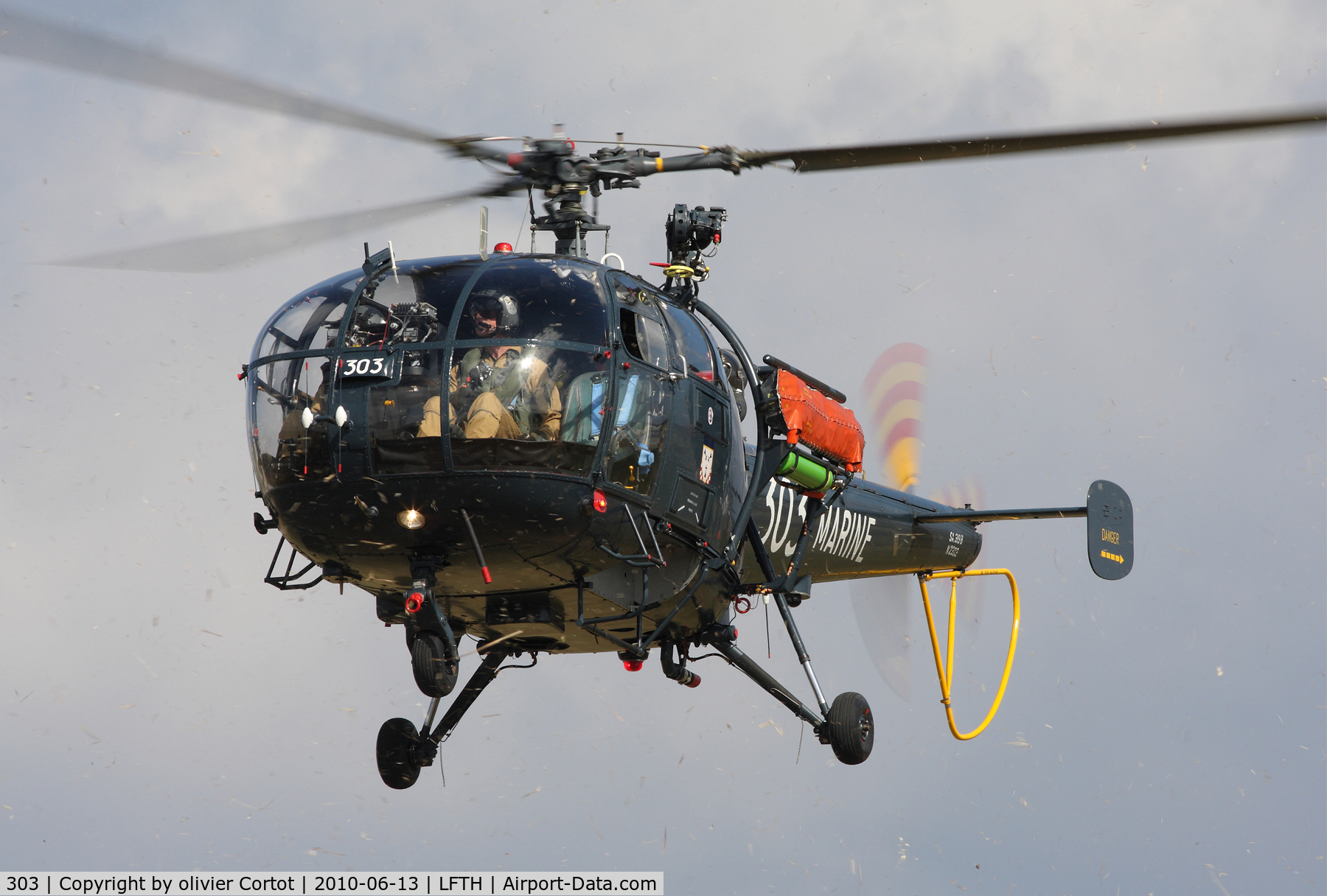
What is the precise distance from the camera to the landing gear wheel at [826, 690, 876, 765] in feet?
49.1

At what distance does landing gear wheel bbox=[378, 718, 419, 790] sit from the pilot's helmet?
4.80m

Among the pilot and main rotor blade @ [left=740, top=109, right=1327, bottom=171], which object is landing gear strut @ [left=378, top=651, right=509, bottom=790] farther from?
main rotor blade @ [left=740, top=109, right=1327, bottom=171]

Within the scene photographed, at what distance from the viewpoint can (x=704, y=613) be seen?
14.4 meters

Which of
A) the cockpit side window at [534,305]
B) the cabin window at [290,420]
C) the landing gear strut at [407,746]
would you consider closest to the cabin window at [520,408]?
the cockpit side window at [534,305]

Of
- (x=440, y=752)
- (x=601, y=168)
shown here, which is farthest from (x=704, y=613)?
(x=601, y=168)

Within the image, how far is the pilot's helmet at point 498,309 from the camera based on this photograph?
1123cm

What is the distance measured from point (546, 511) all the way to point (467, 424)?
0.80 meters

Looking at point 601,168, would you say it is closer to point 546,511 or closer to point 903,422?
point 546,511

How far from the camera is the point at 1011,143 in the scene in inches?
438

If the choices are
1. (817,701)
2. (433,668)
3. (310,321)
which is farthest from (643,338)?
(817,701)

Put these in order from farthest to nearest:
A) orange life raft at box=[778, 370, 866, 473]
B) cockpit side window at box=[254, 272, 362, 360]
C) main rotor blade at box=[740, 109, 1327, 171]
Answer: orange life raft at box=[778, 370, 866, 473] < cockpit side window at box=[254, 272, 362, 360] < main rotor blade at box=[740, 109, 1327, 171]

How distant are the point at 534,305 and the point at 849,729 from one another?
560 centimetres

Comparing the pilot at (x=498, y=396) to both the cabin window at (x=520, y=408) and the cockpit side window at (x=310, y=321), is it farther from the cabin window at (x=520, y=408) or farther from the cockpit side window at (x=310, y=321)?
the cockpit side window at (x=310, y=321)

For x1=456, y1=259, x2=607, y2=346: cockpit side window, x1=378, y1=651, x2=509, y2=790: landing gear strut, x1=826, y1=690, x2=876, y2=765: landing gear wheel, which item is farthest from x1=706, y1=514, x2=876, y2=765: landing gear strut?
x1=456, y1=259, x2=607, y2=346: cockpit side window
